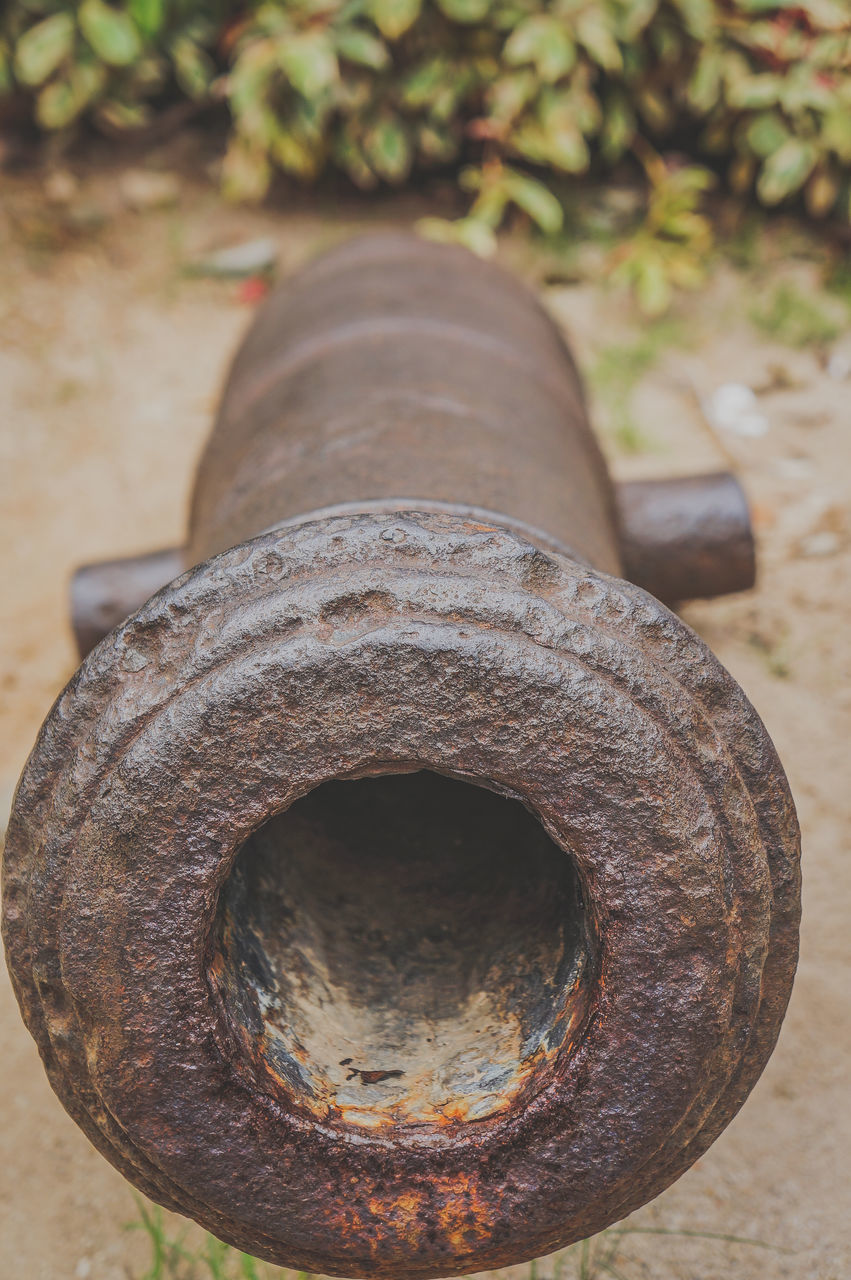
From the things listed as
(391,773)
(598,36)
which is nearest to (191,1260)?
(391,773)

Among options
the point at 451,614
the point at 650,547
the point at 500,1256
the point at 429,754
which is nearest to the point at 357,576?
the point at 451,614

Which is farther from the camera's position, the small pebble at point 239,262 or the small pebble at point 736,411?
the small pebble at point 239,262

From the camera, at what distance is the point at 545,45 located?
203 inches

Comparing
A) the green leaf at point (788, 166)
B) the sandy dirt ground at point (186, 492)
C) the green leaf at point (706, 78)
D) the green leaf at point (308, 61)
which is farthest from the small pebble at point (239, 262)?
the green leaf at point (788, 166)

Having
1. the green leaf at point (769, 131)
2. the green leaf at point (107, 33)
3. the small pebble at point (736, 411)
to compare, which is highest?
the green leaf at point (107, 33)

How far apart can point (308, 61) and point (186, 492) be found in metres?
1.90

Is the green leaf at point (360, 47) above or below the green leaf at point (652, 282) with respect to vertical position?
above

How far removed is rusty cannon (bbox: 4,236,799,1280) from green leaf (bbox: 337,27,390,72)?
4.34 metres

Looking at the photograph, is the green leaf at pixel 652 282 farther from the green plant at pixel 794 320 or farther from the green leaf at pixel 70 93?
the green leaf at pixel 70 93

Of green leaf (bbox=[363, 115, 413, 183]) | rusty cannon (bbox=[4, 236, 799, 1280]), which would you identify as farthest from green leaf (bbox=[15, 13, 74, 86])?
rusty cannon (bbox=[4, 236, 799, 1280])

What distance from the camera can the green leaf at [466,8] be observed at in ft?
17.0

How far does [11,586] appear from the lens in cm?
441

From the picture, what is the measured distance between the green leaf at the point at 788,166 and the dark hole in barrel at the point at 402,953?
4.16 meters

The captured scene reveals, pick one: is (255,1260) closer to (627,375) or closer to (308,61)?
(627,375)
